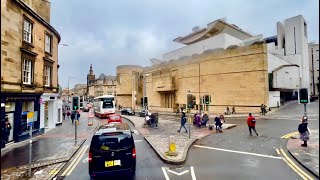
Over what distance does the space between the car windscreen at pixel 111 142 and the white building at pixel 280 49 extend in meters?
32.8

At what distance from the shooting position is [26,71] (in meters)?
16.0

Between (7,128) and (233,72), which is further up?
(233,72)

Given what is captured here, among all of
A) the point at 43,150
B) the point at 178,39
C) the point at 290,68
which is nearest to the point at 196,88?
the point at 290,68

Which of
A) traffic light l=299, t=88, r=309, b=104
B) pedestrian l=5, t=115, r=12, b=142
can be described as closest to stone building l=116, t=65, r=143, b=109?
pedestrian l=5, t=115, r=12, b=142

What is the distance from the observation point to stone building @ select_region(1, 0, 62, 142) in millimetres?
13023

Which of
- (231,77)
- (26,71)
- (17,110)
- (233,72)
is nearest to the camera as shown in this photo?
(17,110)

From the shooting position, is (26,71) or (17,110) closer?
(17,110)

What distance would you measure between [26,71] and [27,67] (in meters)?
0.33

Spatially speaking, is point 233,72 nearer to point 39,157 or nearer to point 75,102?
point 75,102

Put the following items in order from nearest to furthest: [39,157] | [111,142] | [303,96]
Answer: [111,142], [303,96], [39,157]

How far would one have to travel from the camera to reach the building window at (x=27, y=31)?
15234 millimetres

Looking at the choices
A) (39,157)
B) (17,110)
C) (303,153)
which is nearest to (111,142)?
(39,157)

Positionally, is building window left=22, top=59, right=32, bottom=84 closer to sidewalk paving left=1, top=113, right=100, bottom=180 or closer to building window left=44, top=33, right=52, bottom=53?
building window left=44, top=33, right=52, bottom=53

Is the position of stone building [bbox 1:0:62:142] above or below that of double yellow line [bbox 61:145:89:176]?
above
